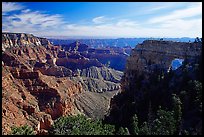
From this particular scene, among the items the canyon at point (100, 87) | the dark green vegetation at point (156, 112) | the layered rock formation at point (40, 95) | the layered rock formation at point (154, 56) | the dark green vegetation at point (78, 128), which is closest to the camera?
the dark green vegetation at point (78, 128)

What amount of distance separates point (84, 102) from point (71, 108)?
8152 mm

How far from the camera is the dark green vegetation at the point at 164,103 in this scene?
64.6 feet

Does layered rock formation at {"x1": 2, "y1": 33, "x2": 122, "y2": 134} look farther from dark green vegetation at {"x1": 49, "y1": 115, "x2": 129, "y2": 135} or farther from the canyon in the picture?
dark green vegetation at {"x1": 49, "y1": 115, "x2": 129, "y2": 135}

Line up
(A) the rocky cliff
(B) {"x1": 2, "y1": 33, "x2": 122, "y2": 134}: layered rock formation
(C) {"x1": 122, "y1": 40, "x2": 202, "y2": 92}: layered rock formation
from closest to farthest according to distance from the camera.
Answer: (A) the rocky cliff
(C) {"x1": 122, "y1": 40, "x2": 202, "y2": 92}: layered rock formation
(B) {"x1": 2, "y1": 33, "x2": 122, "y2": 134}: layered rock formation

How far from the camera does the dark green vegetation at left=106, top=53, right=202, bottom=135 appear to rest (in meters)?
19.7

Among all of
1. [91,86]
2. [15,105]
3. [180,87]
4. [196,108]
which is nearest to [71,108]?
[15,105]

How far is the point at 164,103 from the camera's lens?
86.4ft

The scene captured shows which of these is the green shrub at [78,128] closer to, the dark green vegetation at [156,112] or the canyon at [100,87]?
the dark green vegetation at [156,112]

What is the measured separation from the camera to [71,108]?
211 feet

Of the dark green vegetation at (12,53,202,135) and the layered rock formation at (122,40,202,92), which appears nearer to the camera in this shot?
the dark green vegetation at (12,53,202,135)

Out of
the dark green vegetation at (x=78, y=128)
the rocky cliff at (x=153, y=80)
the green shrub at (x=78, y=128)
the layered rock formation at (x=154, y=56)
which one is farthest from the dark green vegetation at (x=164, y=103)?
the green shrub at (x=78, y=128)

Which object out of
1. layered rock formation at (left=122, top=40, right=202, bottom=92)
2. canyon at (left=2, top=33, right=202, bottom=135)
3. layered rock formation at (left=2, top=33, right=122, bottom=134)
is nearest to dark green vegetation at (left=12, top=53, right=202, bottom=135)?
canyon at (left=2, top=33, right=202, bottom=135)

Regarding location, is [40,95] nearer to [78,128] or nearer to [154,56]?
[154,56]

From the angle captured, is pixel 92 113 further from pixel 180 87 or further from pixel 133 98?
pixel 180 87
